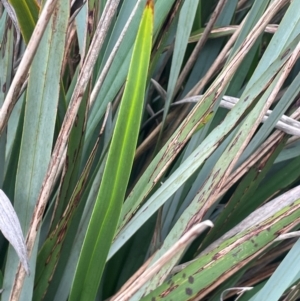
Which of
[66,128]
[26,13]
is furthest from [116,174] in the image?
[26,13]

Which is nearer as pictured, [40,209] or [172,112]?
[40,209]

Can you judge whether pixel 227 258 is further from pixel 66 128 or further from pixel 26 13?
pixel 26 13

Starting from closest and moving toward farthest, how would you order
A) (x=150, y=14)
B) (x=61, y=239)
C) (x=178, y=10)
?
(x=150, y=14) < (x=61, y=239) < (x=178, y=10)

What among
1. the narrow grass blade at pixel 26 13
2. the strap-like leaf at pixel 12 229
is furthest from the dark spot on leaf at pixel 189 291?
the narrow grass blade at pixel 26 13

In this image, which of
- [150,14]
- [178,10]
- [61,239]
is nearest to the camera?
[150,14]

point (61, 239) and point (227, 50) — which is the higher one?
point (227, 50)

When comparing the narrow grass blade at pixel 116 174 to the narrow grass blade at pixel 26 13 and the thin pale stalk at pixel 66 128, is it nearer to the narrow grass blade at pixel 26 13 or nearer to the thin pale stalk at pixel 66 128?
the thin pale stalk at pixel 66 128

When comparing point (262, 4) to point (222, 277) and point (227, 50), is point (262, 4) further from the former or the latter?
point (222, 277)

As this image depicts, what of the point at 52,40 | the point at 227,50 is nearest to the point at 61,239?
the point at 52,40
